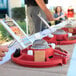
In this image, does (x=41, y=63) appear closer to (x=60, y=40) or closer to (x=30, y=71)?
(x=30, y=71)

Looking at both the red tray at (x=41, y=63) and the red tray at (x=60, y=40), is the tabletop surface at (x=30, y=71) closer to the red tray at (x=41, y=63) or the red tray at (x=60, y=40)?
the red tray at (x=41, y=63)

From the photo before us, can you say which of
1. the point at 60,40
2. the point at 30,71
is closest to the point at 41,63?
the point at 30,71

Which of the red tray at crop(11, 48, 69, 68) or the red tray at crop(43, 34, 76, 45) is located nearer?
the red tray at crop(11, 48, 69, 68)

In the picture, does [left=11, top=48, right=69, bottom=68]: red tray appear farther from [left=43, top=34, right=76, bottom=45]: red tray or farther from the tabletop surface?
[left=43, top=34, right=76, bottom=45]: red tray

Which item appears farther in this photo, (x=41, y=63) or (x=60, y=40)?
(x=60, y=40)

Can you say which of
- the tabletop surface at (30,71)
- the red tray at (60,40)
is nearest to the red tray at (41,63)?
the tabletop surface at (30,71)

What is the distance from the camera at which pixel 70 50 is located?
3.98ft

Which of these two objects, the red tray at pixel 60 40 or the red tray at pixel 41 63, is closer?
the red tray at pixel 41 63

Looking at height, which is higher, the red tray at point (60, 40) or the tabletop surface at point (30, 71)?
the red tray at point (60, 40)

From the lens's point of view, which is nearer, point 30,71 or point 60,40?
point 30,71

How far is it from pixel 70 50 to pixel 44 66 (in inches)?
13.7

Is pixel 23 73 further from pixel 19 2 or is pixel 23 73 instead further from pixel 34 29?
pixel 19 2

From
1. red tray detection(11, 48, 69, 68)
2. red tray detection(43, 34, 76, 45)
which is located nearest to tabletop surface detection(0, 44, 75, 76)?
red tray detection(11, 48, 69, 68)

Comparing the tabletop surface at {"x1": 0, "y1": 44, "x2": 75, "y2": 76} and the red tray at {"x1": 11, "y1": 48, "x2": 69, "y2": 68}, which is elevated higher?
the red tray at {"x1": 11, "y1": 48, "x2": 69, "y2": 68}
